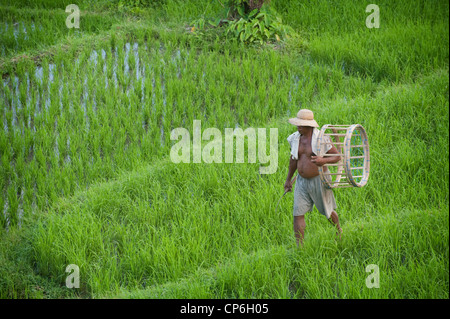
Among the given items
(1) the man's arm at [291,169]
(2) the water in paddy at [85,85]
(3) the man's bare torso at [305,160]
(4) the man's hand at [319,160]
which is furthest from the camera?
(2) the water in paddy at [85,85]

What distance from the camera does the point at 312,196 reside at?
3.23 metres

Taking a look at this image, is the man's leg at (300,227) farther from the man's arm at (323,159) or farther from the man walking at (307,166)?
the man's arm at (323,159)

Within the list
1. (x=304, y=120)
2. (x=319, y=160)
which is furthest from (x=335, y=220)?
(x=304, y=120)

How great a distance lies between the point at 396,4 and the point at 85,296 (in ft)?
21.5

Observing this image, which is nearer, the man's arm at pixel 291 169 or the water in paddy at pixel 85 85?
the man's arm at pixel 291 169

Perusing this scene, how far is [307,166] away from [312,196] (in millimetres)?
217

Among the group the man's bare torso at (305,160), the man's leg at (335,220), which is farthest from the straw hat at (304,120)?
the man's leg at (335,220)

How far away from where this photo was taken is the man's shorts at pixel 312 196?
10.5 feet

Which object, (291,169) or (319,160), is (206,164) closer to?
(291,169)

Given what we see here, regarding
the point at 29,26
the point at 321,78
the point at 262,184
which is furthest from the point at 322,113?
the point at 29,26

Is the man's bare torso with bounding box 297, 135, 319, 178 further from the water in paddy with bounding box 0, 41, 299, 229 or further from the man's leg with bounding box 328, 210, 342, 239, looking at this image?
the water in paddy with bounding box 0, 41, 299, 229

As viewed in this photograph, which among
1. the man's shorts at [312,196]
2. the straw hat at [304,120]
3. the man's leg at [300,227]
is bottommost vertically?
the man's leg at [300,227]

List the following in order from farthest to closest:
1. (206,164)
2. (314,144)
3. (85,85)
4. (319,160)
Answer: (85,85) → (206,164) → (314,144) → (319,160)

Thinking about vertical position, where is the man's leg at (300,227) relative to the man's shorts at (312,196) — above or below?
below
